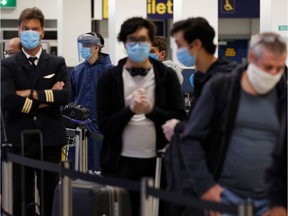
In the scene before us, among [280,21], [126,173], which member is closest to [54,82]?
[126,173]

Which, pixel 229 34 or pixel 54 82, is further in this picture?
pixel 229 34

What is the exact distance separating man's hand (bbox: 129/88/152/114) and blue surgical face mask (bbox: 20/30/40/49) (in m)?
1.31

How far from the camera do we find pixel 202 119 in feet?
11.1

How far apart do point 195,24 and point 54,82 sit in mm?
1805

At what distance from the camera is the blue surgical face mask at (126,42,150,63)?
425cm

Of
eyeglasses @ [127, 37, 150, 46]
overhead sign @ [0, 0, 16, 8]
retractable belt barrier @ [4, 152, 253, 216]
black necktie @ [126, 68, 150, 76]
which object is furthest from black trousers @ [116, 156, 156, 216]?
overhead sign @ [0, 0, 16, 8]

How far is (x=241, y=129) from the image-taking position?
Answer: 11.1ft

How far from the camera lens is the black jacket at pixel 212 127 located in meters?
3.37


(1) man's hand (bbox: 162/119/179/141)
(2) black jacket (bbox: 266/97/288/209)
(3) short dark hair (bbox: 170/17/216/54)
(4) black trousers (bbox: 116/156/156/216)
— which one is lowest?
(4) black trousers (bbox: 116/156/156/216)

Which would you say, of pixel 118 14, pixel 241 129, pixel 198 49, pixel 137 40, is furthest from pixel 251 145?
pixel 118 14

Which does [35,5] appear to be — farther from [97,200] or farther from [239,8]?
[97,200]

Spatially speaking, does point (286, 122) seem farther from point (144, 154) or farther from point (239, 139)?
point (144, 154)

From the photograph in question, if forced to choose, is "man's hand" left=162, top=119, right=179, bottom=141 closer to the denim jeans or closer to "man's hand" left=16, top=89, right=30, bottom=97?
the denim jeans

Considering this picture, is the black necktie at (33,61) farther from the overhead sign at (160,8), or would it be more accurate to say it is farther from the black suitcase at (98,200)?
the overhead sign at (160,8)
